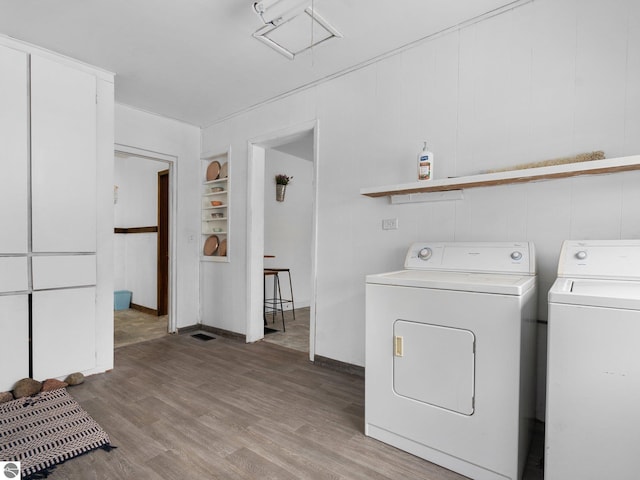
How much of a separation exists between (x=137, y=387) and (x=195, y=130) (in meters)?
3.00

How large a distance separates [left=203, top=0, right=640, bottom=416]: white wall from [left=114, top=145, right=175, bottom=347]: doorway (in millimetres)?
2663

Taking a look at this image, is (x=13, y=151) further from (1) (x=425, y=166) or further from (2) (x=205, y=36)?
(1) (x=425, y=166)

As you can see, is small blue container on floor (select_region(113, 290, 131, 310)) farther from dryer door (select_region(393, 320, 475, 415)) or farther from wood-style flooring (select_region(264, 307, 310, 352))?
dryer door (select_region(393, 320, 475, 415))

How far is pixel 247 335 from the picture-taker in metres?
3.70

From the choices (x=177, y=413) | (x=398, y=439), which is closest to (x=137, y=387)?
(x=177, y=413)

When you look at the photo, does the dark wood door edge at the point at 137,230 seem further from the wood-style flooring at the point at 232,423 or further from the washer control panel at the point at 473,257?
the washer control panel at the point at 473,257

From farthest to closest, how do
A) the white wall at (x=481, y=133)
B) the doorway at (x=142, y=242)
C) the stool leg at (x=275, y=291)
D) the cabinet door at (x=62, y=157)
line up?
the doorway at (x=142, y=242), the stool leg at (x=275, y=291), the cabinet door at (x=62, y=157), the white wall at (x=481, y=133)

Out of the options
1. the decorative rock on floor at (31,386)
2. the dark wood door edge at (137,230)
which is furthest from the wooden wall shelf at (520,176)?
the dark wood door edge at (137,230)

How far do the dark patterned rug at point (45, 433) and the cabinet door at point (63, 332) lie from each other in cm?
31

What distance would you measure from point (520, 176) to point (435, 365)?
1.11 m

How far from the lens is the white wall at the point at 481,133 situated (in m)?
1.81

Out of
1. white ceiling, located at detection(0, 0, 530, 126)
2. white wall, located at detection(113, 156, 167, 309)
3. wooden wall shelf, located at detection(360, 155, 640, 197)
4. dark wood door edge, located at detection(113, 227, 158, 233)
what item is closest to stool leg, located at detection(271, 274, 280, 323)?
white wall, located at detection(113, 156, 167, 309)

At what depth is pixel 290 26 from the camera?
7.36 feet

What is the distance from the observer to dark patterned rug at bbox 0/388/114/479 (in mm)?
1665
